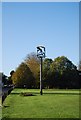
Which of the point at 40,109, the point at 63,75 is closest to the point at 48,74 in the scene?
the point at 63,75

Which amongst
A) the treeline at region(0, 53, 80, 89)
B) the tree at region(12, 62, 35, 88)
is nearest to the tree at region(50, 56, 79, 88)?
the treeline at region(0, 53, 80, 89)

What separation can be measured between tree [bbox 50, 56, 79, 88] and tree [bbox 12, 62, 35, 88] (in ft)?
28.2

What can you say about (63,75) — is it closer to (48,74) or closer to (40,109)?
(48,74)

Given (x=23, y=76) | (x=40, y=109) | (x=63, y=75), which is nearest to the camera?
(x=40, y=109)

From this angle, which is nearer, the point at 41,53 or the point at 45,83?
the point at 41,53

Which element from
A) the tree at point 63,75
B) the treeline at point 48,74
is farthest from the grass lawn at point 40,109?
the tree at point 63,75

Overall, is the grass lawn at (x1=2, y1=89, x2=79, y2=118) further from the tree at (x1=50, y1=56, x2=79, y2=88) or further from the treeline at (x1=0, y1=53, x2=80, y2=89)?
the tree at (x1=50, y1=56, x2=79, y2=88)

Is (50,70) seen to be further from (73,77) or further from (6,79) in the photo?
(6,79)

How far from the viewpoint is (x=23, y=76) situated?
3836 inches

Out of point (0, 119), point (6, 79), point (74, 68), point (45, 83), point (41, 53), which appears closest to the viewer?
point (0, 119)

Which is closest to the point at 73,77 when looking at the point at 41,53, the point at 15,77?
the point at 15,77

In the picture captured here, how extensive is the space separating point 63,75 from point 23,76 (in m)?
15.4

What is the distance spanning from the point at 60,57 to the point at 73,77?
1157 cm

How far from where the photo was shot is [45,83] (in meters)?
105
